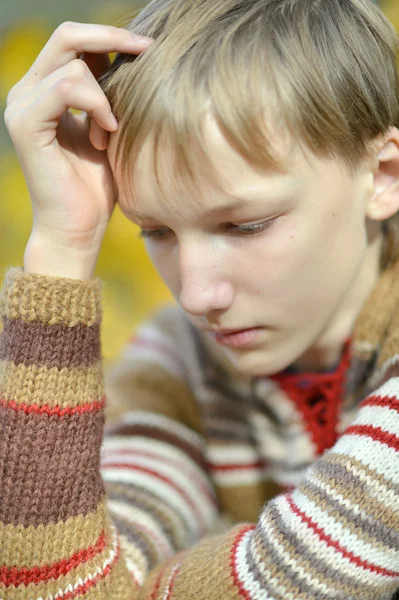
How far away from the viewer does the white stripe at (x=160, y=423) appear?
47.5 inches

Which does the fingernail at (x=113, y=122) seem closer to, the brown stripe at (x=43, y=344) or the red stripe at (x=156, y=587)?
the brown stripe at (x=43, y=344)

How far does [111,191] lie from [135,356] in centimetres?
47

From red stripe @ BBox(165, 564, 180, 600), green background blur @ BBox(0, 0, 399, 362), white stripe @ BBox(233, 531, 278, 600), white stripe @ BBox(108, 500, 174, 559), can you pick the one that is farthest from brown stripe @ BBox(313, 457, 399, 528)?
green background blur @ BBox(0, 0, 399, 362)

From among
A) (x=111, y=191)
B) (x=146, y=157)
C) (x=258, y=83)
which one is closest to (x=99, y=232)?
(x=111, y=191)

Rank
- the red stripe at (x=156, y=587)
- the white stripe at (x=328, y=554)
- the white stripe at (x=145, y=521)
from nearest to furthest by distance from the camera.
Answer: the white stripe at (x=328, y=554), the red stripe at (x=156, y=587), the white stripe at (x=145, y=521)

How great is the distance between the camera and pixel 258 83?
29.9 inches

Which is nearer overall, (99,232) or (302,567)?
(302,567)

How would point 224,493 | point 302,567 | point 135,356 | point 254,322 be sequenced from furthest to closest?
point 135,356, point 224,493, point 254,322, point 302,567

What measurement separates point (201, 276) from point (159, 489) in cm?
43

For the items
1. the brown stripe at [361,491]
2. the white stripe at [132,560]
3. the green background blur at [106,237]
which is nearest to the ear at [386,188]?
the brown stripe at [361,491]

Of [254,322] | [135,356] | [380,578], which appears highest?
[254,322]

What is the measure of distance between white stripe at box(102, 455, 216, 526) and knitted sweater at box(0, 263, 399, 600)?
30 millimetres

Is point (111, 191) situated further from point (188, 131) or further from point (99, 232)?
point (188, 131)

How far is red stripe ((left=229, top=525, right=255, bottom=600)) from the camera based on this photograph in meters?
0.77
